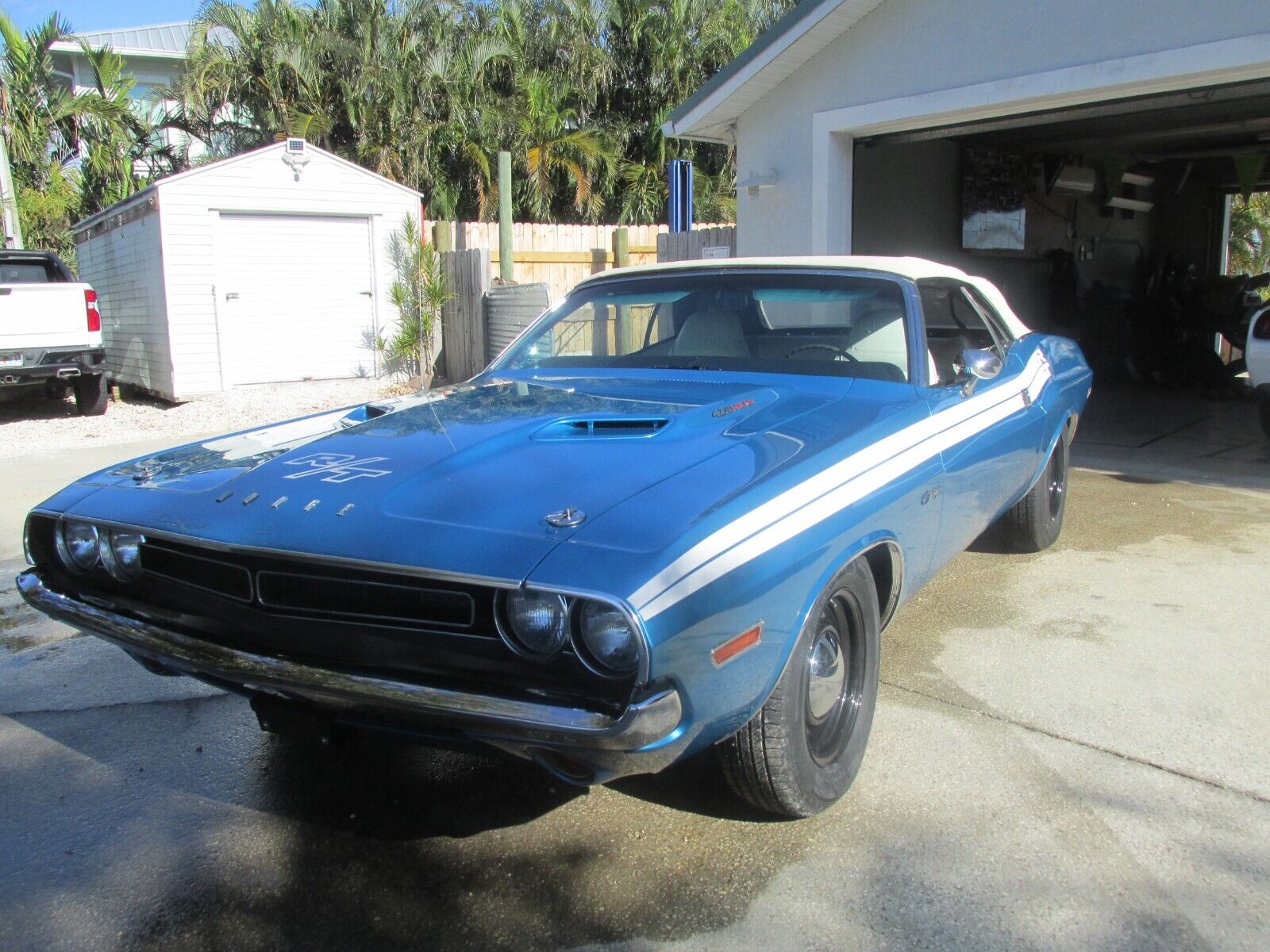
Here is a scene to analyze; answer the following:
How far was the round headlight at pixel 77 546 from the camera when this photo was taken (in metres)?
2.85

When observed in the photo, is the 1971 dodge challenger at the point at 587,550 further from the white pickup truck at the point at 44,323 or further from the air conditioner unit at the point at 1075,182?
the air conditioner unit at the point at 1075,182

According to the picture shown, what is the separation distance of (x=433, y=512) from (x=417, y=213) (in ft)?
39.7

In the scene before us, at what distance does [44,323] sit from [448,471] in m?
10.1

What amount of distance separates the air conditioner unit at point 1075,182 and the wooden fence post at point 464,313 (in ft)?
22.9

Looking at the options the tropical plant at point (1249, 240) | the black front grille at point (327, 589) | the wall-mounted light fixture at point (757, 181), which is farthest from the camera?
the tropical plant at point (1249, 240)

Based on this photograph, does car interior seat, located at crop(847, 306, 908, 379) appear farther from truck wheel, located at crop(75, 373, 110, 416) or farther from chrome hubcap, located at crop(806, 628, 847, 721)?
truck wheel, located at crop(75, 373, 110, 416)

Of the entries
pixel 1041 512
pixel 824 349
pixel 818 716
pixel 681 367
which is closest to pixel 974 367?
pixel 824 349

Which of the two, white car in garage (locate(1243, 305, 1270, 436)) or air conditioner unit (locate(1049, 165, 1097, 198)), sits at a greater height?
air conditioner unit (locate(1049, 165, 1097, 198))

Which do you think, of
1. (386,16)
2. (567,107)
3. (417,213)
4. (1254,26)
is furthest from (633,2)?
(1254,26)

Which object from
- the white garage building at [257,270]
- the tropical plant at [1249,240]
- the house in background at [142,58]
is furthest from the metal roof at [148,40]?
the tropical plant at [1249,240]

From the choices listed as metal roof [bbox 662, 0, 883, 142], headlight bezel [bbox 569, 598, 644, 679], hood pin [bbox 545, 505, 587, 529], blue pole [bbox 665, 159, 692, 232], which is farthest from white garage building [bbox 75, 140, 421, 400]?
headlight bezel [bbox 569, 598, 644, 679]

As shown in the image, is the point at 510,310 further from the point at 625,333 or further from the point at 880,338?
the point at 880,338

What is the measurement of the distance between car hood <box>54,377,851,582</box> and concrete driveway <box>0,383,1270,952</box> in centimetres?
66

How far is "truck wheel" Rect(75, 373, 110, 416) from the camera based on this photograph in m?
11.9
